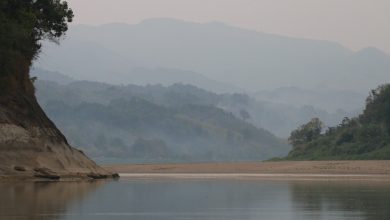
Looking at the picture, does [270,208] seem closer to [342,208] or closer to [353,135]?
[342,208]

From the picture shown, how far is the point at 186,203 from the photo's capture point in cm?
3603

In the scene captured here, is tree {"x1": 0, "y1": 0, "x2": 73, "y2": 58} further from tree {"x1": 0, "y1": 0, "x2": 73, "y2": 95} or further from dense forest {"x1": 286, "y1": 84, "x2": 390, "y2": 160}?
dense forest {"x1": 286, "y1": 84, "x2": 390, "y2": 160}

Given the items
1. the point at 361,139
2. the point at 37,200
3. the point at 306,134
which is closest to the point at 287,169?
the point at 361,139

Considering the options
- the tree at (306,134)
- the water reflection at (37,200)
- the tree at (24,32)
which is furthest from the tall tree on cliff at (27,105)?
the tree at (306,134)

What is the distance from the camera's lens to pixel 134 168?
303 ft

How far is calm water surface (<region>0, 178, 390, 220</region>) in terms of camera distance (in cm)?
2984

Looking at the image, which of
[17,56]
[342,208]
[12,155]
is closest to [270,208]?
[342,208]

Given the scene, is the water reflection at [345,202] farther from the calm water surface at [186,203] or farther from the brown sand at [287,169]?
the brown sand at [287,169]

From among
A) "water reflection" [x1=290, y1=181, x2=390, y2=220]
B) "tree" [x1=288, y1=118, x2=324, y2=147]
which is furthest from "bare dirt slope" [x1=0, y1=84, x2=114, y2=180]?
"tree" [x1=288, y1=118, x2=324, y2=147]

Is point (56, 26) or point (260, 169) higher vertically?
point (56, 26)

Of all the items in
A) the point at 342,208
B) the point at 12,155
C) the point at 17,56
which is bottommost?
the point at 342,208

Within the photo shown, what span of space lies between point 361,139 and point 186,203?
225 feet

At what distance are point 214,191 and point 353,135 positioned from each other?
2465 inches

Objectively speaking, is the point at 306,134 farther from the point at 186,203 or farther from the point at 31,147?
the point at 186,203
